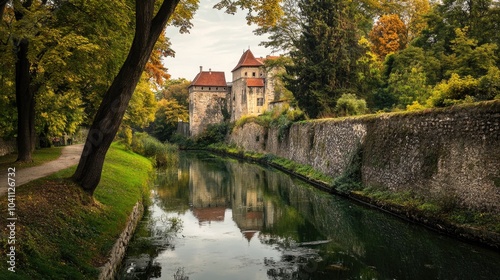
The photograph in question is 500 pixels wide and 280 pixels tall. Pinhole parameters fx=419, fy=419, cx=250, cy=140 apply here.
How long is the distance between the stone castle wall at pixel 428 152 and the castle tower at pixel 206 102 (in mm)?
43519

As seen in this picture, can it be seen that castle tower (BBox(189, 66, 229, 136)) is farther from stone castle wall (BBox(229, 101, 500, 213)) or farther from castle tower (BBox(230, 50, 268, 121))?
stone castle wall (BBox(229, 101, 500, 213))

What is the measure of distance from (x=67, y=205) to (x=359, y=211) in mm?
9892

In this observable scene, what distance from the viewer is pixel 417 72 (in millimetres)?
23953

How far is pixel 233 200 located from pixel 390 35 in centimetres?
2314

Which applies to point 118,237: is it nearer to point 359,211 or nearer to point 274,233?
point 274,233

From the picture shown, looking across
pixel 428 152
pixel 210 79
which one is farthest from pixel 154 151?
→ pixel 210 79

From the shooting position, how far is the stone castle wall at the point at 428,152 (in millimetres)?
10625

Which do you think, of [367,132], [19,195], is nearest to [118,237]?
[19,195]

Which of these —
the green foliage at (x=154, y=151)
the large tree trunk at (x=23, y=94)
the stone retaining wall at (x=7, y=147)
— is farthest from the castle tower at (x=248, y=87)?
the large tree trunk at (x=23, y=94)

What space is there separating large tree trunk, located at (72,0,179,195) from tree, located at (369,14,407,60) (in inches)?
1144

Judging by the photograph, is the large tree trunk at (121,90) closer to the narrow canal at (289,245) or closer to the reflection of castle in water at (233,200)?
the narrow canal at (289,245)

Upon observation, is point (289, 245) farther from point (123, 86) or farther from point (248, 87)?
point (248, 87)

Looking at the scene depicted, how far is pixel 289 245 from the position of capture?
1103 centimetres

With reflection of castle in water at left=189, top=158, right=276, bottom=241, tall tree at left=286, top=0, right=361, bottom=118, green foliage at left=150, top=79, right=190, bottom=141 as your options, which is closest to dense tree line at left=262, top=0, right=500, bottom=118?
tall tree at left=286, top=0, right=361, bottom=118
